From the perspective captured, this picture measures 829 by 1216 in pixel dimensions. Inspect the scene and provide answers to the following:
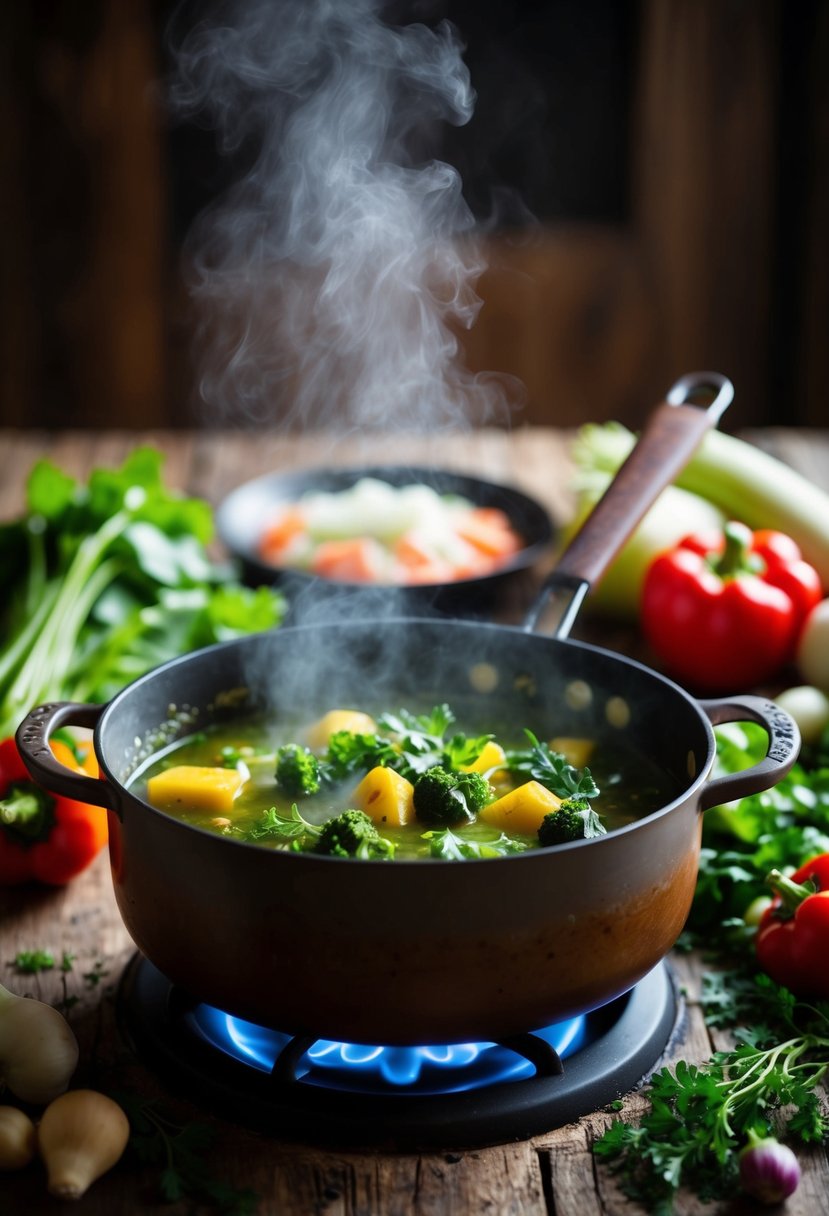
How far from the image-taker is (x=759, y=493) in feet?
11.9

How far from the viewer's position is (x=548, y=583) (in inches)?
94.8

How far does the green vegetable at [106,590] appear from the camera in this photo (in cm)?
301

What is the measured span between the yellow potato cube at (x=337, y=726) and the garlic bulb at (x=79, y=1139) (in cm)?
77

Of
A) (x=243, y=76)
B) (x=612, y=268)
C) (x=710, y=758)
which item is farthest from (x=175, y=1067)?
(x=243, y=76)

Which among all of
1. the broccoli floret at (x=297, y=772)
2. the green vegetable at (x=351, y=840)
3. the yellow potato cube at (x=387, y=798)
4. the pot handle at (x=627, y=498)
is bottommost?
the broccoli floret at (x=297, y=772)

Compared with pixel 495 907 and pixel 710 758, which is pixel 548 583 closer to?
pixel 710 758

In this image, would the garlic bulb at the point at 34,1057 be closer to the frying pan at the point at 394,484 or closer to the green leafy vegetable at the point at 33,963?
the green leafy vegetable at the point at 33,963

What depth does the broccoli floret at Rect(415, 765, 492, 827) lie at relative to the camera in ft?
6.48

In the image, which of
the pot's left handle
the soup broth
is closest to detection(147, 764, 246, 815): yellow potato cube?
the soup broth

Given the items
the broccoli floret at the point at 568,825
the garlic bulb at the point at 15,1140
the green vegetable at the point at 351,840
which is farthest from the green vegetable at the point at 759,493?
the garlic bulb at the point at 15,1140

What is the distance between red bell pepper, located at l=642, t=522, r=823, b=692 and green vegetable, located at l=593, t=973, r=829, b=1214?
1.36m

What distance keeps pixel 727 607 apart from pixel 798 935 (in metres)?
1.30

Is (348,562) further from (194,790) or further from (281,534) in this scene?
(194,790)

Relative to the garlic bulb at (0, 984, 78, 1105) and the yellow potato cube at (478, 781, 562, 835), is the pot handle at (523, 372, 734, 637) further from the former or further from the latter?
the garlic bulb at (0, 984, 78, 1105)
